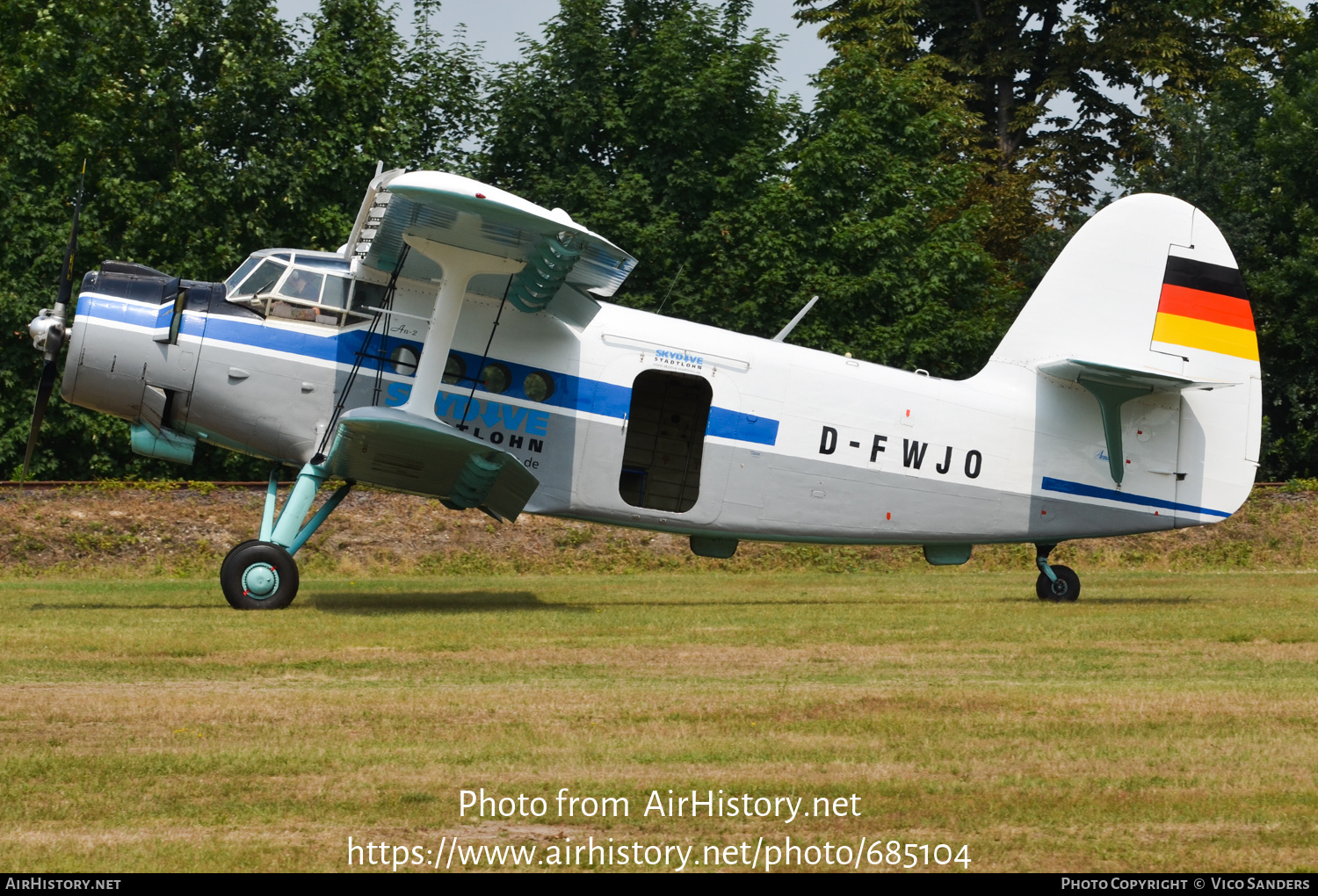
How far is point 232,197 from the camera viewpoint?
26.0 m

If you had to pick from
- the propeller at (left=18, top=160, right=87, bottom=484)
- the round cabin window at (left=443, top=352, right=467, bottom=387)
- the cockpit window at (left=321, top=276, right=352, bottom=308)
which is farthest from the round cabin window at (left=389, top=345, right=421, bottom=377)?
the propeller at (left=18, top=160, right=87, bottom=484)

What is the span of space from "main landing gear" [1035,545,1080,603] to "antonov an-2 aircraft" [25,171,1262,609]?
0.09 ft

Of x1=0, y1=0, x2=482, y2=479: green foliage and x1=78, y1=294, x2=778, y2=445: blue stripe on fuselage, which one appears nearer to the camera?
x1=78, y1=294, x2=778, y2=445: blue stripe on fuselage

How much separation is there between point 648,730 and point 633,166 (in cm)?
2453

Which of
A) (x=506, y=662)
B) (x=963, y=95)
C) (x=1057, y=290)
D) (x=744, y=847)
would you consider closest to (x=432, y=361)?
(x=506, y=662)

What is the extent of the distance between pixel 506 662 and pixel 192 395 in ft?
15.3

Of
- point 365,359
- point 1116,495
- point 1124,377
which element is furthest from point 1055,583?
point 365,359

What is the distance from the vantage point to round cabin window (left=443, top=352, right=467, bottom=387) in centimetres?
1245

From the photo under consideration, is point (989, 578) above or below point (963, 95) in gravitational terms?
below

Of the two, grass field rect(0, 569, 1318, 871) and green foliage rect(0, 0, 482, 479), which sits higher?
green foliage rect(0, 0, 482, 479)

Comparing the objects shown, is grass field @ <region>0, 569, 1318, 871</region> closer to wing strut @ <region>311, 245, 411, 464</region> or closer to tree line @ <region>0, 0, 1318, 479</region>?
wing strut @ <region>311, 245, 411, 464</region>

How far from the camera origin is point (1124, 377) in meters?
13.5

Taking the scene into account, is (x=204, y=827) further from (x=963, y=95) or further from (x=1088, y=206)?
(x=1088, y=206)
